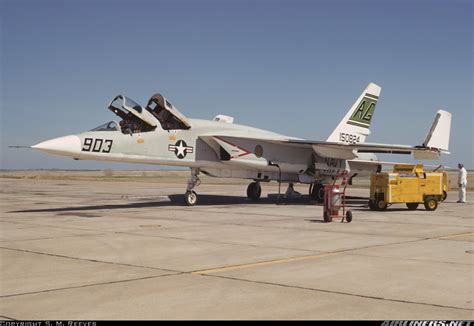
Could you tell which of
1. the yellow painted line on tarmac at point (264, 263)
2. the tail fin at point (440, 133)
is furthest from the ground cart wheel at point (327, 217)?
the tail fin at point (440, 133)

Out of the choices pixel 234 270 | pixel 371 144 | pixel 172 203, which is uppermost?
pixel 371 144

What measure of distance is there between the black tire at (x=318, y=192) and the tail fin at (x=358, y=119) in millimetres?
2520

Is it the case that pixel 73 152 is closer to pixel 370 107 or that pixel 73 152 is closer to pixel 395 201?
pixel 395 201

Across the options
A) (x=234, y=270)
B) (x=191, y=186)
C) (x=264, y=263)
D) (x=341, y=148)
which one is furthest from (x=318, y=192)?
(x=234, y=270)

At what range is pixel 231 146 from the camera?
19.7 m

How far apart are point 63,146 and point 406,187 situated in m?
11.1

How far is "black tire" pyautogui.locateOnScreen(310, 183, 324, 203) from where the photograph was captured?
23314 mm

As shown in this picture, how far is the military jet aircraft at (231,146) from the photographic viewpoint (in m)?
16.6

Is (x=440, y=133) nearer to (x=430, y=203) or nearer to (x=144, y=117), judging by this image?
(x=430, y=203)

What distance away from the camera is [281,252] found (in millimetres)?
8883

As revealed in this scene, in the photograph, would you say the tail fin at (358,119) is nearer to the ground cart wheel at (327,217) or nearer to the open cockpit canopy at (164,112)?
the open cockpit canopy at (164,112)

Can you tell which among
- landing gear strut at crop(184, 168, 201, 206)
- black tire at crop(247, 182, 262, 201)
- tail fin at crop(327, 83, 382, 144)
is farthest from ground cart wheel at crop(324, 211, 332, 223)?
tail fin at crop(327, 83, 382, 144)

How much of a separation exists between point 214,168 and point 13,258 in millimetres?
12171

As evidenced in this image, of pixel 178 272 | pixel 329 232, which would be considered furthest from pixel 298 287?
pixel 329 232
